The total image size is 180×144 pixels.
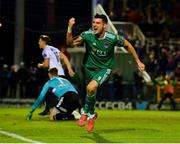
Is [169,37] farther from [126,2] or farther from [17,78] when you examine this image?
[17,78]

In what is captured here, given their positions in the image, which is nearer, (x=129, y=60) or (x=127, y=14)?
(x=129, y=60)

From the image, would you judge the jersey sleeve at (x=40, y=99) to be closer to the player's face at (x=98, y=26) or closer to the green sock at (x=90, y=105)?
the green sock at (x=90, y=105)

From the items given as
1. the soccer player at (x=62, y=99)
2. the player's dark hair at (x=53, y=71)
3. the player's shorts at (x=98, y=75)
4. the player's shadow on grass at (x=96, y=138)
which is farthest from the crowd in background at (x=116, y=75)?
the player's shadow on grass at (x=96, y=138)

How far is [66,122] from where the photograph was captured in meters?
15.6

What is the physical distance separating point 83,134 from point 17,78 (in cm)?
1516

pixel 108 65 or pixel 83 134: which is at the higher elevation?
pixel 108 65

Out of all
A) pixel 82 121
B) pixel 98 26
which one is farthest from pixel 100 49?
pixel 82 121

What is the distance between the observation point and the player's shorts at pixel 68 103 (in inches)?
630

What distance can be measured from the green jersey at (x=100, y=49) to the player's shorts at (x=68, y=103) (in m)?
3.12

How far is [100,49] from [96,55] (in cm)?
15

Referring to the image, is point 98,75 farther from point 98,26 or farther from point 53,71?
point 53,71

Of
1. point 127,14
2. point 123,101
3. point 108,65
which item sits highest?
point 127,14

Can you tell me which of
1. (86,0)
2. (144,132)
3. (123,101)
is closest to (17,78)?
(123,101)

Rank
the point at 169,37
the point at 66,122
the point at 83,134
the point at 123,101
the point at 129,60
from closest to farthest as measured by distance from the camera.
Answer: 1. the point at 83,134
2. the point at 66,122
3. the point at 123,101
4. the point at 129,60
5. the point at 169,37
